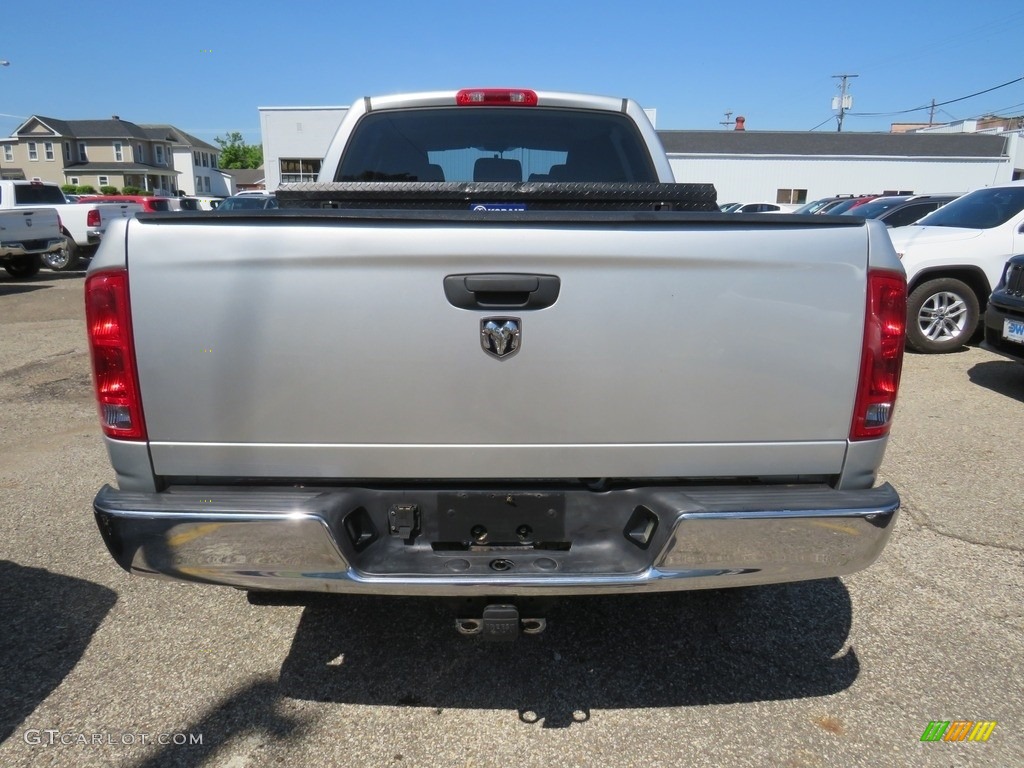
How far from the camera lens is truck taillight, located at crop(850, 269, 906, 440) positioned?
2020 mm

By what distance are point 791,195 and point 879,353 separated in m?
43.7

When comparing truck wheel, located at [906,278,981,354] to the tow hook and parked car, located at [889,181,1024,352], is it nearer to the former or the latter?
parked car, located at [889,181,1024,352]

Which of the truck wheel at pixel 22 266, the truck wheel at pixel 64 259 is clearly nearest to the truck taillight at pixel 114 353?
the truck wheel at pixel 22 266

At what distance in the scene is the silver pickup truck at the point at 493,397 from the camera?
1.94 metres

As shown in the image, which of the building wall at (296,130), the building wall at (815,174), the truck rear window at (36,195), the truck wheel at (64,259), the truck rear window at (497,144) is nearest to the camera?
the truck rear window at (497,144)

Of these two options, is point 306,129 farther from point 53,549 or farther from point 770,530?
point 770,530

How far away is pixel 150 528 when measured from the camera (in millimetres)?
1973

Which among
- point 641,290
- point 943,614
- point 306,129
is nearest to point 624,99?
point 641,290

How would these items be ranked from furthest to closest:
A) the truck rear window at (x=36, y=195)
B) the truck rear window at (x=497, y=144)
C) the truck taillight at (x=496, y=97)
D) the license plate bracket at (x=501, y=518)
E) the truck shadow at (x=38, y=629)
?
the truck rear window at (x=36, y=195) → the truck rear window at (x=497, y=144) → the truck taillight at (x=496, y=97) → the truck shadow at (x=38, y=629) → the license plate bracket at (x=501, y=518)

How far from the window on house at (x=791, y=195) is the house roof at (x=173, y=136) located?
57.5m

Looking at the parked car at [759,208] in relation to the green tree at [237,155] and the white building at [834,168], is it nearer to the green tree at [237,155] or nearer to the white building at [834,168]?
the white building at [834,168]

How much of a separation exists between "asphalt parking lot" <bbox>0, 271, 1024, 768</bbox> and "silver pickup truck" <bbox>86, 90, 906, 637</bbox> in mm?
643

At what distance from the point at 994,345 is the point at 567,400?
626cm

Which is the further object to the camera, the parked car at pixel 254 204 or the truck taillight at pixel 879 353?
the parked car at pixel 254 204
